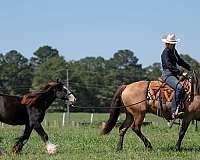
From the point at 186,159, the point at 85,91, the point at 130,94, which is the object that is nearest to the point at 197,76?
the point at 130,94

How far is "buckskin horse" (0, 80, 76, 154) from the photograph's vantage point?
38.5 ft

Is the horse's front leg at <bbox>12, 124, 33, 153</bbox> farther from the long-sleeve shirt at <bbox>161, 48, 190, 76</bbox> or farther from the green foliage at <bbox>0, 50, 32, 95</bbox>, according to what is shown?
the green foliage at <bbox>0, 50, 32, 95</bbox>

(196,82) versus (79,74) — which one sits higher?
(79,74)

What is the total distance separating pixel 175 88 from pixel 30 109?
3.79 meters

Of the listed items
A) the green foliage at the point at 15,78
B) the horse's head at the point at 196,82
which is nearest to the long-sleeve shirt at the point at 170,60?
the horse's head at the point at 196,82

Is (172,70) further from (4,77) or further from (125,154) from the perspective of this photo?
(4,77)

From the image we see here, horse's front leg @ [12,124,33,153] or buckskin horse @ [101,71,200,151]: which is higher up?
buckskin horse @ [101,71,200,151]

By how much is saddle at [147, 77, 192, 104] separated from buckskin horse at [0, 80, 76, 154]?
223cm

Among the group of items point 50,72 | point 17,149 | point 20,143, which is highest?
point 50,72

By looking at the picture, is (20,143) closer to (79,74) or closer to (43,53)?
(79,74)

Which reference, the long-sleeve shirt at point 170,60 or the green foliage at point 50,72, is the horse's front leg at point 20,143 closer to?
the long-sleeve shirt at point 170,60

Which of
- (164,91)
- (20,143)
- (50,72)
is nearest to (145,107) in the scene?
(164,91)

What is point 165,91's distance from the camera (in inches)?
505

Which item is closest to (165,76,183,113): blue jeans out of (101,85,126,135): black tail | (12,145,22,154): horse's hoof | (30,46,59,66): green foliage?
(101,85,126,135): black tail
